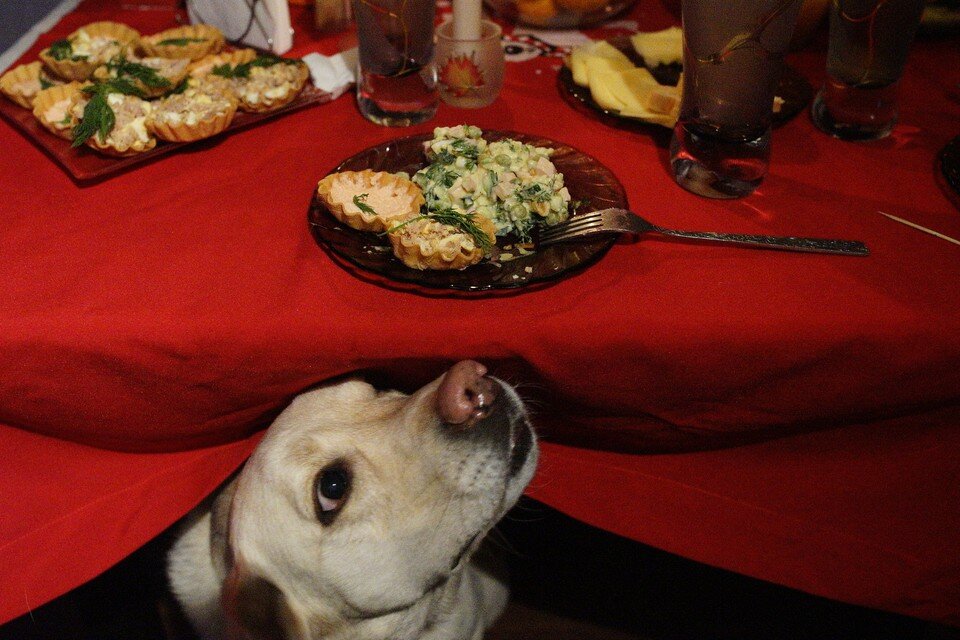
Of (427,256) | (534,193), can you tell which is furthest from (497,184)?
(427,256)

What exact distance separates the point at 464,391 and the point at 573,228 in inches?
10.0

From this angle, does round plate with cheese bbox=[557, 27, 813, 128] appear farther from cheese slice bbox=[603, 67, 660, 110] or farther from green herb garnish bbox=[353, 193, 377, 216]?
green herb garnish bbox=[353, 193, 377, 216]

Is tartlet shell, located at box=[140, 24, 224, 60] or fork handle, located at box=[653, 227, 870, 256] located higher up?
tartlet shell, located at box=[140, 24, 224, 60]

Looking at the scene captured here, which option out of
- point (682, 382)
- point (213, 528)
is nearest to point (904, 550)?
point (682, 382)

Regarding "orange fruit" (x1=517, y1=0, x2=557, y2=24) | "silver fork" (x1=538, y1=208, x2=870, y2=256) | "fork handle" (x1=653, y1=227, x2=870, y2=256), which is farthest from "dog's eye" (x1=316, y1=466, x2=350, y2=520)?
"orange fruit" (x1=517, y1=0, x2=557, y2=24)

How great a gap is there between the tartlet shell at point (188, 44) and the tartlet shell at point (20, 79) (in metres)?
0.19

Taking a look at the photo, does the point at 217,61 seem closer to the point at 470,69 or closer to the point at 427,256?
the point at 470,69

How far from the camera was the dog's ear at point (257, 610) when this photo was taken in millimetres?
852

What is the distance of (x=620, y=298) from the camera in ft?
2.71

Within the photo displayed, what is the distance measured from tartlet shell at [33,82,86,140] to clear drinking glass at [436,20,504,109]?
60cm

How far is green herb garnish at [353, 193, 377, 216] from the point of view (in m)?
0.87

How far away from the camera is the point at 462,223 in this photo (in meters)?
0.84

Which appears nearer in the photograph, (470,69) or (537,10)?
(470,69)

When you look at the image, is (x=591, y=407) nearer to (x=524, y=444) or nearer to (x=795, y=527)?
(x=524, y=444)
